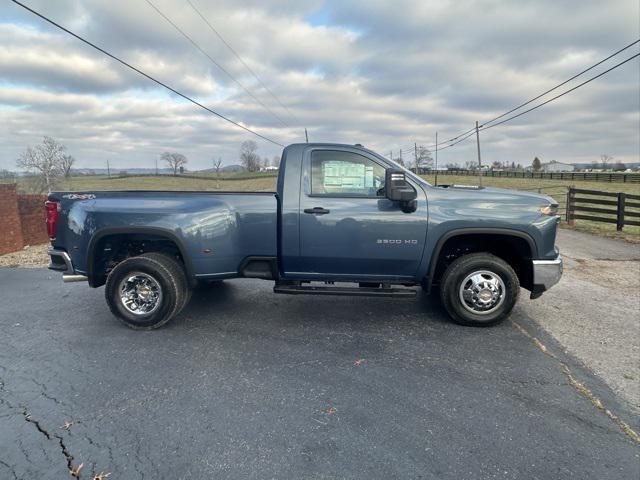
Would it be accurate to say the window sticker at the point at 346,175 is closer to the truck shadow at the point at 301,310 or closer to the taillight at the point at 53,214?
the truck shadow at the point at 301,310

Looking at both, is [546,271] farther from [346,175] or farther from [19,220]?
[19,220]

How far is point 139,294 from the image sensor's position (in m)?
4.16

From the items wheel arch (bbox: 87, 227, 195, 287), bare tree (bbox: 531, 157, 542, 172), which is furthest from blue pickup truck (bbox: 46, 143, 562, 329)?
bare tree (bbox: 531, 157, 542, 172)

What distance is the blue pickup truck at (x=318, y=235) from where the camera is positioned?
4.01 metres

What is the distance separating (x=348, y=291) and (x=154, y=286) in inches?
83.9

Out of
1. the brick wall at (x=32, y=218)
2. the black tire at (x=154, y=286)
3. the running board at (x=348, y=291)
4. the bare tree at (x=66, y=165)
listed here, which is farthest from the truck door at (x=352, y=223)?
the bare tree at (x=66, y=165)

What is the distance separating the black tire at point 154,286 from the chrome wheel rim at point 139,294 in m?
0.02

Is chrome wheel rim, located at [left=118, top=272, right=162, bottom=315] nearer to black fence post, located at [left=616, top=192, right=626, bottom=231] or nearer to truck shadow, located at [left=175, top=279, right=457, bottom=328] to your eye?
truck shadow, located at [left=175, top=279, right=457, bottom=328]

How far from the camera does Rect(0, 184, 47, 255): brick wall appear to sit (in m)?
8.56

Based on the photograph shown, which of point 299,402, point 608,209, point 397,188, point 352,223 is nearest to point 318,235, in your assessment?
point 352,223

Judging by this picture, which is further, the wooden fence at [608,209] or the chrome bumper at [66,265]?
the wooden fence at [608,209]

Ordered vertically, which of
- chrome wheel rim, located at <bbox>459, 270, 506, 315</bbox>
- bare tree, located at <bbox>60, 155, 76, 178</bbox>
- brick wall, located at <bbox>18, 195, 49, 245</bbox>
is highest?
bare tree, located at <bbox>60, 155, 76, 178</bbox>

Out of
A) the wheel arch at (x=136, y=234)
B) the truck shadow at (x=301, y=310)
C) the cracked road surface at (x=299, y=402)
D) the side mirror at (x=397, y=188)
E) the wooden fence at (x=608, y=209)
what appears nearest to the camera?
the cracked road surface at (x=299, y=402)

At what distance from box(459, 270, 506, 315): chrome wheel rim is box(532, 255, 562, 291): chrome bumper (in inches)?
14.4
